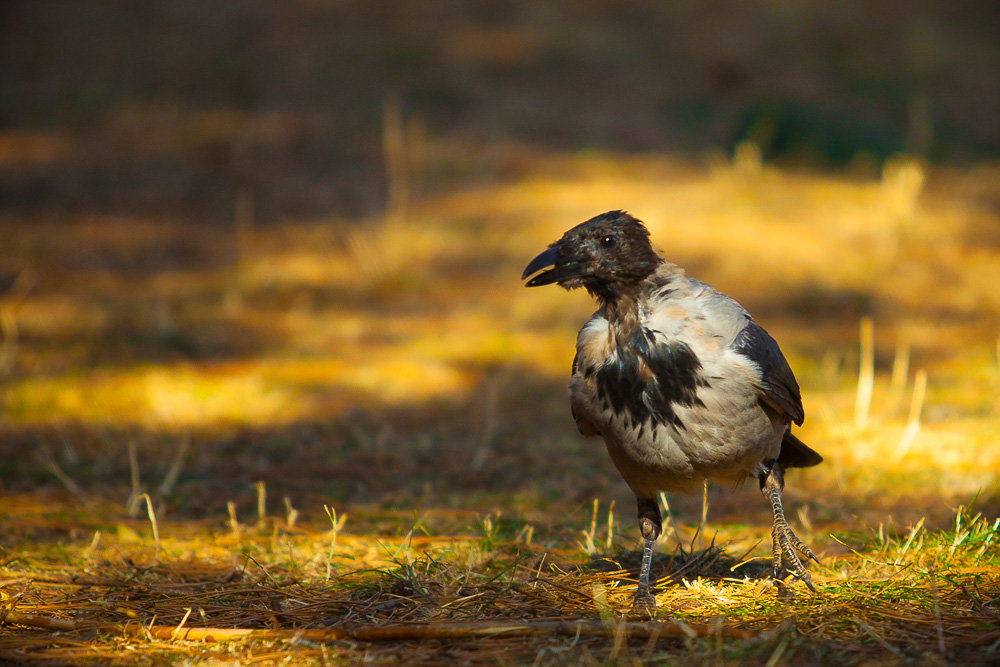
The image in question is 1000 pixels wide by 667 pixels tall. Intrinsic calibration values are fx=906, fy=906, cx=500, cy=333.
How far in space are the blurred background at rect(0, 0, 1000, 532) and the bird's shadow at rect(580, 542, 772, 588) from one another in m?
0.54

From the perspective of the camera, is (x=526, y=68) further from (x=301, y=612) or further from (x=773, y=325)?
(x=301, y=612)

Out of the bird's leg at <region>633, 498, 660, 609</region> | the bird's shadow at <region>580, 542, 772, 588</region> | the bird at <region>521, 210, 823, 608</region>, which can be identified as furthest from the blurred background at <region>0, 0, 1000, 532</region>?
the bird at <region>521, 210, 823, 608</region>

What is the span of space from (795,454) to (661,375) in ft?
3.29

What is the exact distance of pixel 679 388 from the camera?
300cm

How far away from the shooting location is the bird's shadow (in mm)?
3233

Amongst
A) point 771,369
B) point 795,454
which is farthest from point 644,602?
point 795,454

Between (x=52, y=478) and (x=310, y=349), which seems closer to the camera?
(x=52, y=478)

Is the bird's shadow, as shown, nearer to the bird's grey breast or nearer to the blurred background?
the bird's grey breast

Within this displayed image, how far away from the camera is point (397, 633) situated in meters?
2.62

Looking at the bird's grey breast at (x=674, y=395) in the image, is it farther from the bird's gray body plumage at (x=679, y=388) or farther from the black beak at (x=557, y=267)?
the black beak at (x=557, y=267)

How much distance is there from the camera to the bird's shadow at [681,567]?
3233 mm

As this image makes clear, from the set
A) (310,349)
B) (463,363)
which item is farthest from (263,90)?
(463,363)

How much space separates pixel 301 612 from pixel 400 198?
6.22m

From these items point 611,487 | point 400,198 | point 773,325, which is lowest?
point 611,487
